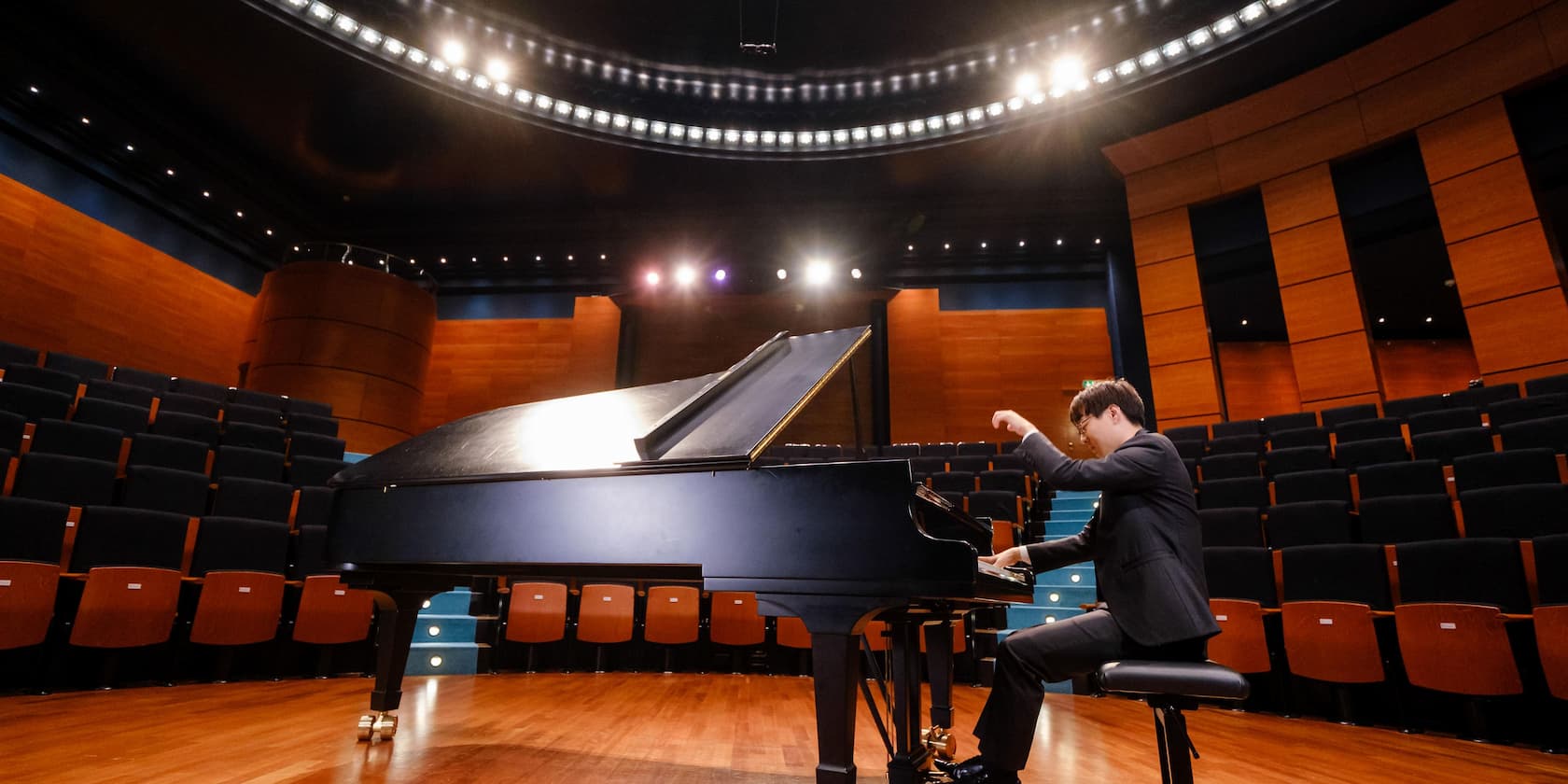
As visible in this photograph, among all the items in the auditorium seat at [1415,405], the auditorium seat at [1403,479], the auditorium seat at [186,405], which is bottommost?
the auditorium seat at [1403,479]

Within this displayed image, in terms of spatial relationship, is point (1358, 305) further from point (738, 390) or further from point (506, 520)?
point (506, 520)

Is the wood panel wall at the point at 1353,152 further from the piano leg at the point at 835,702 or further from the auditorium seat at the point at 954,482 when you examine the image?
the piano leg at the point at 835,702

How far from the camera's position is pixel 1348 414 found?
5.38 m

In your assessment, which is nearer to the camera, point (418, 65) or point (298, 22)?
point (298, 22)

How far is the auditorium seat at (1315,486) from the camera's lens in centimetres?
386

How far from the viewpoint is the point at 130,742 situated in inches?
82.7

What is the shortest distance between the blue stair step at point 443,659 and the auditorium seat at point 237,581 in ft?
2.32

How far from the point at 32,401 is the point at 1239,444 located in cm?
777

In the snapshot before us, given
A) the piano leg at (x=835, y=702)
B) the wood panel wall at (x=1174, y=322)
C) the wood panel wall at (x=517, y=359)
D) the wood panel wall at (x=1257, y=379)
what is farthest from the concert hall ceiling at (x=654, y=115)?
the piano leg at (x=835, y=702)

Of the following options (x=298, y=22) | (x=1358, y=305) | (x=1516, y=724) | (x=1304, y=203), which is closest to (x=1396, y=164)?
(x=1304, y=203)

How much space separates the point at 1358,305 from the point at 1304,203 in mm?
1099

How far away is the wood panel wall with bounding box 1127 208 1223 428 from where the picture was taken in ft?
22.5

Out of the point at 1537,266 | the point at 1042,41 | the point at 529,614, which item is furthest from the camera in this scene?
the point at 1042,41

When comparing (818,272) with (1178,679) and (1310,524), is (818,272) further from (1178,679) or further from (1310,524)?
(1178,679)
